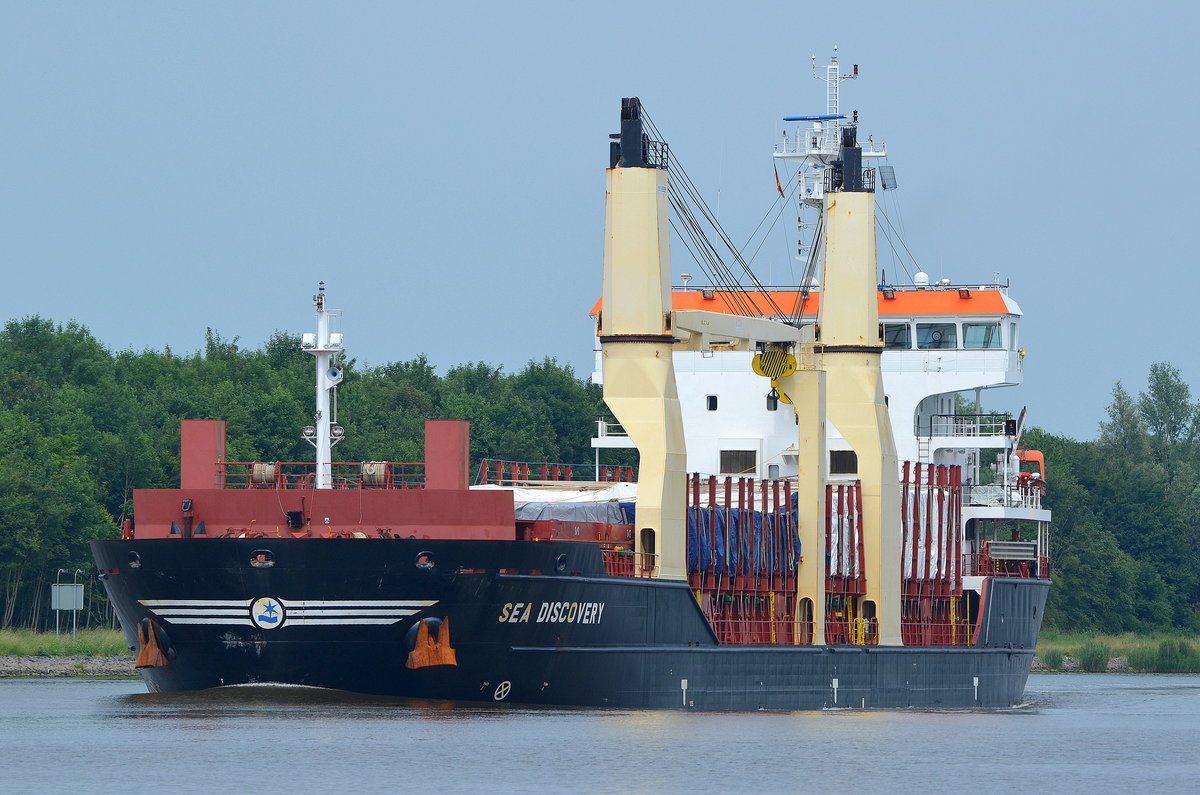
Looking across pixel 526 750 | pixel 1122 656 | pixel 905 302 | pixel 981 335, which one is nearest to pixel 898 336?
pixel 905 302

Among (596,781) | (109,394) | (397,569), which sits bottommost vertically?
(596,781)

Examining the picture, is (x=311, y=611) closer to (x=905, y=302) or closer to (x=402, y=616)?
(x=402, y=616)

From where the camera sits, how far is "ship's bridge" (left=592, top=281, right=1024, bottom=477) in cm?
5262

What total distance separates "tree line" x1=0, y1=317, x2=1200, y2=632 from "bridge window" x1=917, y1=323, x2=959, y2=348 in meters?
28.2

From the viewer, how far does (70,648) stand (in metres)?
63.2

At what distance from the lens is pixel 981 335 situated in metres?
54.4

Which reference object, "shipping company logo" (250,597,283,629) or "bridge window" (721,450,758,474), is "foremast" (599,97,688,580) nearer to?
"shipping company logo" (250,597,283,629)

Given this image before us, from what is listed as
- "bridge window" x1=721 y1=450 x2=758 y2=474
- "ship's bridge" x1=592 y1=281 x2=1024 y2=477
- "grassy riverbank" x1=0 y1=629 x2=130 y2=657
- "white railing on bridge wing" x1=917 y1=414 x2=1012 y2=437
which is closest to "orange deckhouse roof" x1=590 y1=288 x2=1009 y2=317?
"ship's bridge" x1=592 y1=281 x2=1024 y2=477

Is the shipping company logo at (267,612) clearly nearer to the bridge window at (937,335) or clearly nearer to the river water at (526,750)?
the river water at (526,750)

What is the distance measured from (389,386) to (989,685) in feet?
173

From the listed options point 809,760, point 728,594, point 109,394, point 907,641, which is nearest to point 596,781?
point 809,760

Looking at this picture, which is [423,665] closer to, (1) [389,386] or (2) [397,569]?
(2) [397,569]

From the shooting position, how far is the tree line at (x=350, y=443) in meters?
72.3

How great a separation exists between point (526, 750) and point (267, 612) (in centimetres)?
537
